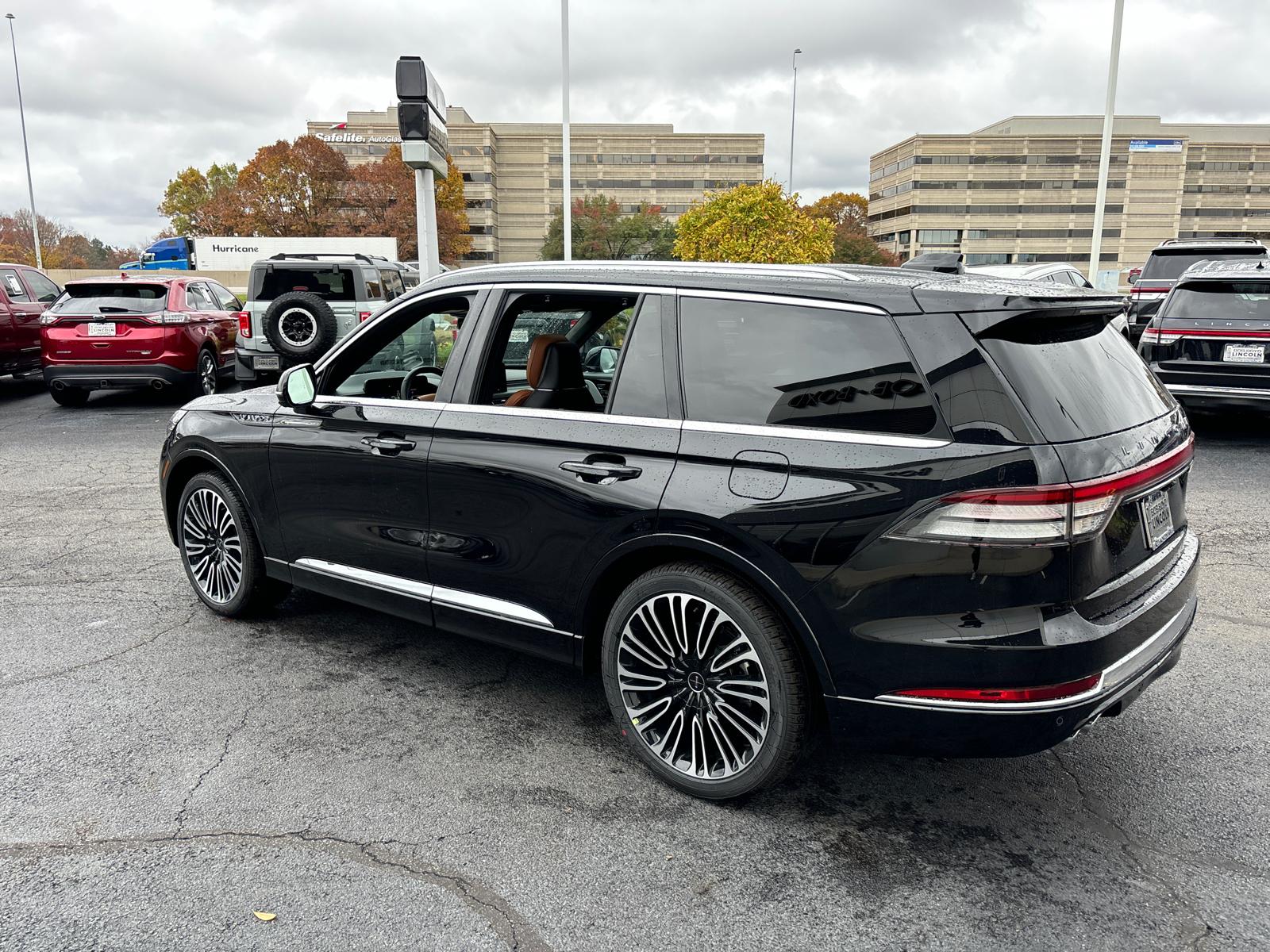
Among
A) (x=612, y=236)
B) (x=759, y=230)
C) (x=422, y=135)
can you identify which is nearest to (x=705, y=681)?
(x=422, y=135)

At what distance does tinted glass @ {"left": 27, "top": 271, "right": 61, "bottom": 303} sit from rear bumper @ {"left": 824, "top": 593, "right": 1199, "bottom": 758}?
599 inches

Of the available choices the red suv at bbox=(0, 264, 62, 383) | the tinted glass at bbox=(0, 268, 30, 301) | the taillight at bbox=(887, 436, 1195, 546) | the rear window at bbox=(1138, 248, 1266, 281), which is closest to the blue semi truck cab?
the red suv at bbox=(0, 264, 62, 383)

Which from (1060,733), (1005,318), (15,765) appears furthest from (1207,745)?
(15,765)

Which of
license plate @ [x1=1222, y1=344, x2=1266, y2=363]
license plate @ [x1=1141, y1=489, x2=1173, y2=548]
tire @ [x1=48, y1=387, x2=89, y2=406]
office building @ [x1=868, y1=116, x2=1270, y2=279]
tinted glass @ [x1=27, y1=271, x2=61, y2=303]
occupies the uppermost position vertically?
office building @ [x1=868, y1=116, x2=1270, y2=279]

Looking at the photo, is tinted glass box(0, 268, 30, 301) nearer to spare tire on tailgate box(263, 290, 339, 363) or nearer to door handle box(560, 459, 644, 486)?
spare tire on tailgate box(263, 290, 339, 363)

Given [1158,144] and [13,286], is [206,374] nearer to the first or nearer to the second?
[13,286]

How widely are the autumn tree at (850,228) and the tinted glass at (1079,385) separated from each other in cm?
7317

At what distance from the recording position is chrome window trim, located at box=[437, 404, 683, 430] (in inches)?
118

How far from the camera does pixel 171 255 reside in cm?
4978

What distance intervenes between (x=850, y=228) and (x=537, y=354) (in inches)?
4038

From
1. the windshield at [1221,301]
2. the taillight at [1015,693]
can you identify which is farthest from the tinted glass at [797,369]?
the windshield at [1221,301]

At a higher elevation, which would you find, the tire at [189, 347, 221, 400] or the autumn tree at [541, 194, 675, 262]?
the autumn tree at [541, 194, 675, 262]

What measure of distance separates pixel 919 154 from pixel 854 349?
115 metres

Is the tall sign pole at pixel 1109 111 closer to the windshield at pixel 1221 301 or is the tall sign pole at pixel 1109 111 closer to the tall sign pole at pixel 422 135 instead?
the windshield at pixel 1221 301
